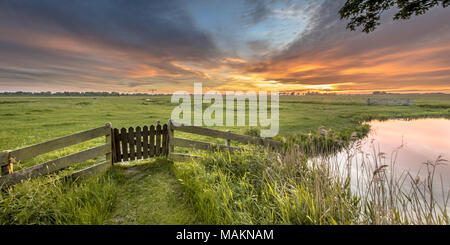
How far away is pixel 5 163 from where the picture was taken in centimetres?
396

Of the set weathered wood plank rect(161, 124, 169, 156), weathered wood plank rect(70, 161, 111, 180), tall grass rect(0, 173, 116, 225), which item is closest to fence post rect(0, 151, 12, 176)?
tall grass rect(0, 173, 116, 225)

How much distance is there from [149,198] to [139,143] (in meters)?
2.93

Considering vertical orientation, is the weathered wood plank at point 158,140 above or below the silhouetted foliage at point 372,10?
below

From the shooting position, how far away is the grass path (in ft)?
11.4

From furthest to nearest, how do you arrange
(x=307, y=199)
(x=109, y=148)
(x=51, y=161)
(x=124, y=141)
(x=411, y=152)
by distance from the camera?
1. (x=411, y=152)
2. (x=124, y=141)
3. (x=109, y=148)
4. (x=51, y=161)
5. (x=307, y=199)

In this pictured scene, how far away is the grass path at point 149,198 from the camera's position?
3.49 m

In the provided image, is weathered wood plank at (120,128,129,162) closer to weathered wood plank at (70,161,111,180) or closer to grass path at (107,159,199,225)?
grass path at (107,159,199,225)

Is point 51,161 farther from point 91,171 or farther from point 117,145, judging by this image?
point 117,145

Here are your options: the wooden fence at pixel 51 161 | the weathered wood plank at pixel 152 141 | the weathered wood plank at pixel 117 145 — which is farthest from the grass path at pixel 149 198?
the wooden fence at pixel 51 161

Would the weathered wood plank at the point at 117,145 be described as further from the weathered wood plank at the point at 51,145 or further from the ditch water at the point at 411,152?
the ditch water at the point at 411,152

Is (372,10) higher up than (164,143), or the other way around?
(372,10)

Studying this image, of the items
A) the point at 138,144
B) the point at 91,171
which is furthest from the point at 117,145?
the point at 91,171
